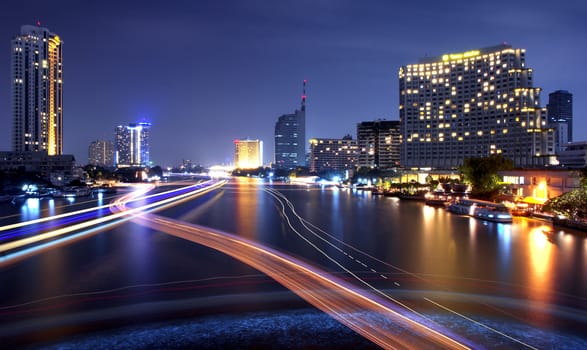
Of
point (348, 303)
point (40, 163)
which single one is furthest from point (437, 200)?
point (40, 163)

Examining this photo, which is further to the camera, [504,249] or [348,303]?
[504,249]

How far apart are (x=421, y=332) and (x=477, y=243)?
1152 cm

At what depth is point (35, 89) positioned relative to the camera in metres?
101

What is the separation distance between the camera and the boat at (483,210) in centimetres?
2485

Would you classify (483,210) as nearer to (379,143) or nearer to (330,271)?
(330,271)

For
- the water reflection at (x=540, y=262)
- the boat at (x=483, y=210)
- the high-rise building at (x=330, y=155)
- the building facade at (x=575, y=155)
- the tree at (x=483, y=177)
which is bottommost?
the water reflection at (x=540, y=262)

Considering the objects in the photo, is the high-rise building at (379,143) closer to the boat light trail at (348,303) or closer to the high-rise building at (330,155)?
the high-rise building at (330,155)

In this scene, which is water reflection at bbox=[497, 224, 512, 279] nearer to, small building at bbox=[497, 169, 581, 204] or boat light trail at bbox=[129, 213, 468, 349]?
boat light trail at bbox=[129, 213, 468, 349]

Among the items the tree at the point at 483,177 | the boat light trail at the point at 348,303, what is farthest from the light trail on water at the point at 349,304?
the tree at the point at 483,177

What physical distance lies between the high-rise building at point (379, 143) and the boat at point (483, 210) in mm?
112867

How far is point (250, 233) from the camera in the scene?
1942cm

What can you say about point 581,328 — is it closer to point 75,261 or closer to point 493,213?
point 75,261

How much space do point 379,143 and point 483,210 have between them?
12080 cm

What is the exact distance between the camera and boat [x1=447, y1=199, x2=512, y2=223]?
2485cm
